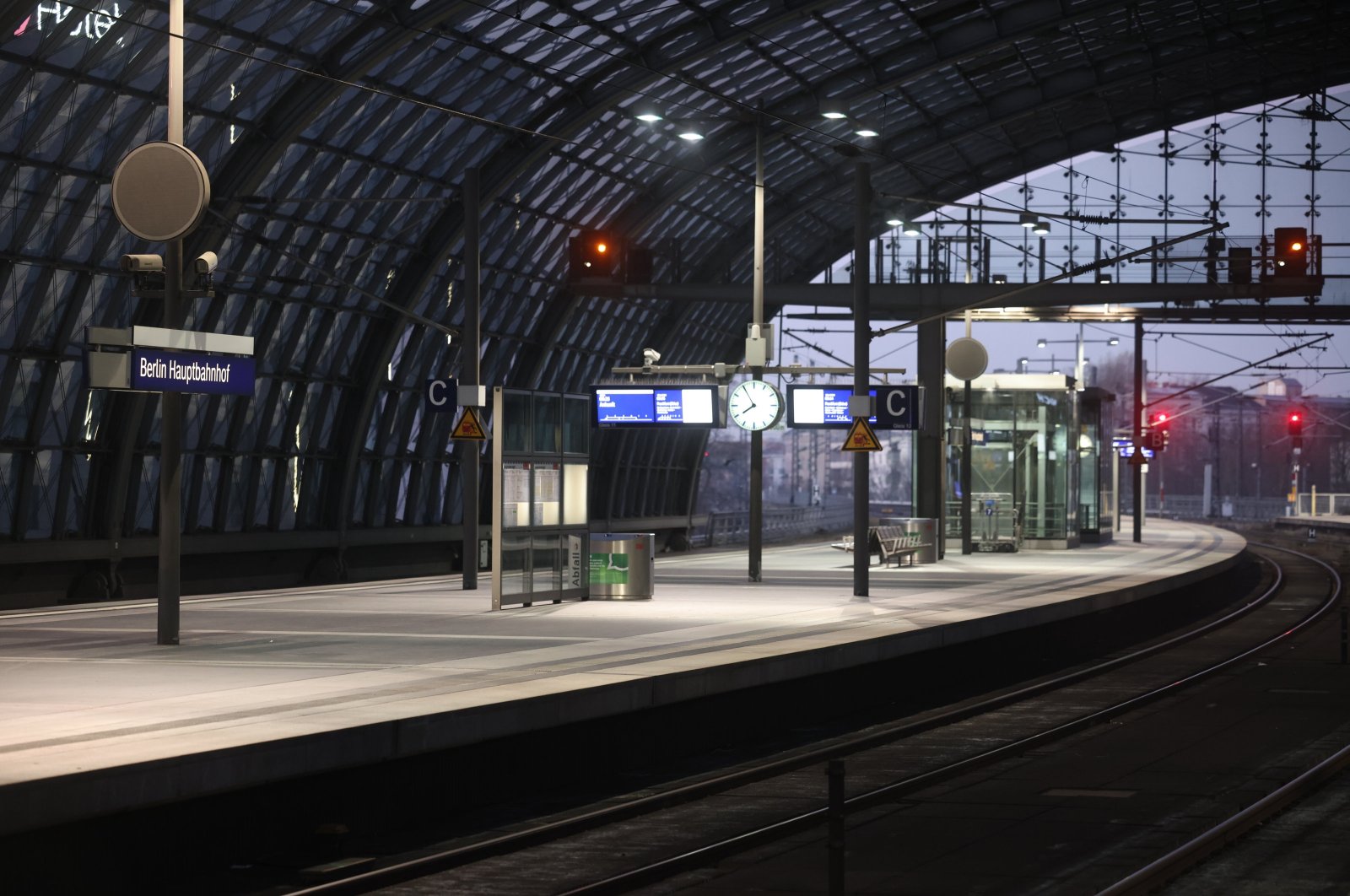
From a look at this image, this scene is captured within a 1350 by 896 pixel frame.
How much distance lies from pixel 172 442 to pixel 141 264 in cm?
185

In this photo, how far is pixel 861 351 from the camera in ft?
98.5

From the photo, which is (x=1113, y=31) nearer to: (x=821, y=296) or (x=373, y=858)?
(x=821, y=296)

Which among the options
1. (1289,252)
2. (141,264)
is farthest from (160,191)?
(1289,252)

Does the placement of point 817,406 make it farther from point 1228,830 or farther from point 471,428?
point 1228,830

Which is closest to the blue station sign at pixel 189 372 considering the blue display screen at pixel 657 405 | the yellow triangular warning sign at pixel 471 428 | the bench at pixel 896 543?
the yellow triangular warning sign at pixel 471 428

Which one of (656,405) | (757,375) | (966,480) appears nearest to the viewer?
(757,375)

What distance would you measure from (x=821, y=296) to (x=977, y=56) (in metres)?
9.59

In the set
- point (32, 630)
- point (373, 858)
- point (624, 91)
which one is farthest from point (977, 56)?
point (373, 858)

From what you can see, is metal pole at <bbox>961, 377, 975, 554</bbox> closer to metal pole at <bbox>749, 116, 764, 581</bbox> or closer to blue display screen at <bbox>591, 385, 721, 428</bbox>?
blue display screen at <bbox>591, 385, 721, 428</bbox>

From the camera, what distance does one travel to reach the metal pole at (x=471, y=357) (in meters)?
30.4

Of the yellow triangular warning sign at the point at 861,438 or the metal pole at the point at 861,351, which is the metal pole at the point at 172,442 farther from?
the metal pole at the point at 861,351

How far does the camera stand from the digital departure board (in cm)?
3531

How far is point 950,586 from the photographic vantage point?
3331 centimetres

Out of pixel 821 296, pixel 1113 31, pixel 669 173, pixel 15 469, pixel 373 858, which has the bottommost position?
pixel 373 858
